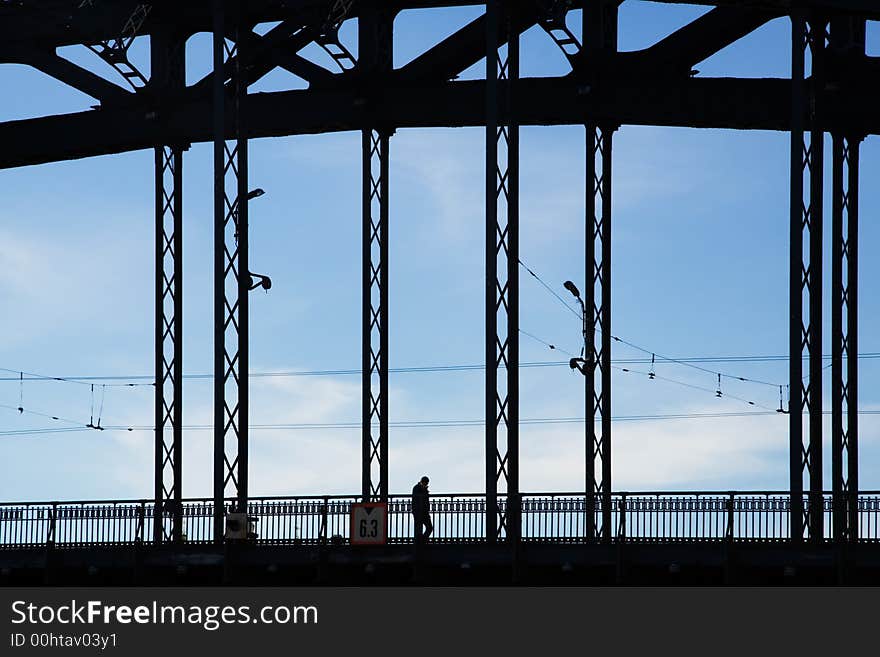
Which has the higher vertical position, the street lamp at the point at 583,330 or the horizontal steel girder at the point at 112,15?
the horizontal steel girder at the point at 112,15

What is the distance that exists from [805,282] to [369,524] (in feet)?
32.4

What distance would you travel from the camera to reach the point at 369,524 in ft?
123

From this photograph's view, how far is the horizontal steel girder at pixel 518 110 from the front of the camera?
147 ft

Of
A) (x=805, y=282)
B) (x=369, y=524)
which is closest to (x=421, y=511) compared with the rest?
(x=369, y=524)

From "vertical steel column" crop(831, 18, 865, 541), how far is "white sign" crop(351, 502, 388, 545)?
1063cm

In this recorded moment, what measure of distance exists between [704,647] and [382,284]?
587 inches

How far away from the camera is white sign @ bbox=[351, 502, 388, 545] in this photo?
37344mm

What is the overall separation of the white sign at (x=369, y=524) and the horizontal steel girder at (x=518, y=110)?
11.4 m

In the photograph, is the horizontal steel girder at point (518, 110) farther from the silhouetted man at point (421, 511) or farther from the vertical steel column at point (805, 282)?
the silhouetted man at point (421, 511)

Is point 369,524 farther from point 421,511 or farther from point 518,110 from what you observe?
point 518,110

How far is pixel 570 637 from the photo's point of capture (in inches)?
1275

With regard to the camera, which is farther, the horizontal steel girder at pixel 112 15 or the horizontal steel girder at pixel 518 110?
the horizontal steel girder at pixel 112 15

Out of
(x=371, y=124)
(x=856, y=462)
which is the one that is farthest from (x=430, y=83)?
(x=856, y=462)

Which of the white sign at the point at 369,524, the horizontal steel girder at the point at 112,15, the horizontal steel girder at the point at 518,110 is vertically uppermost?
the horizontal steel girder at the point at 112,15
